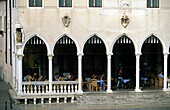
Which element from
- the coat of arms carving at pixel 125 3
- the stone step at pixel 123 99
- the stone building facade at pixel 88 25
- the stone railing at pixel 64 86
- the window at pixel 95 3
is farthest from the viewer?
the coat of arms carving at pixel 125 3

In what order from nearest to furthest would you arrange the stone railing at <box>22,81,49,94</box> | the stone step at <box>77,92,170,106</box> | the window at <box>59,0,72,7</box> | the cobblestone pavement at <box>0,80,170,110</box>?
1. the cobblestone pavement at <box>0,80,170,110</box>
2. the stone step at <box>77,92,170,106</box>
3. the stone railing at <box>22,81,49,94</box>
4. the window at <box>59,0,72,7</box>

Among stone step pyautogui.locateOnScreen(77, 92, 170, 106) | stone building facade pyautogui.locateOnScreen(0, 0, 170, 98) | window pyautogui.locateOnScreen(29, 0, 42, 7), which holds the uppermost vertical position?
window pyautogui.locateOnScreen(29, 0, 42, 7)

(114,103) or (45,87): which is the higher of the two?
(45,87)

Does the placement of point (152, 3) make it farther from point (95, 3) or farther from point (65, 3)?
point (65, 3)

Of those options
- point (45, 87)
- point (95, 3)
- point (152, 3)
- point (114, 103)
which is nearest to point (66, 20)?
point (95, 3)

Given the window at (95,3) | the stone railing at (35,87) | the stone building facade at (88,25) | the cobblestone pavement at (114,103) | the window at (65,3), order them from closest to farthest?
the cobblestone pavement at (114,103) → the stone railing at (35,87) → the stone building facade at (88,25) → the window at (65,3) → the window at (95,3)

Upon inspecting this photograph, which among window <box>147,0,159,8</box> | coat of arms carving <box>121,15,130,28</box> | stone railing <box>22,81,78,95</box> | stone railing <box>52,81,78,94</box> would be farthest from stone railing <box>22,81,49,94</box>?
window <box>147,0,159,8</box>

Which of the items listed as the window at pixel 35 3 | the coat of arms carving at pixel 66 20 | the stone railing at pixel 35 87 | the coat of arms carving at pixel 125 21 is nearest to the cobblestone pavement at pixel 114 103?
the stone railing at pixel 35 87

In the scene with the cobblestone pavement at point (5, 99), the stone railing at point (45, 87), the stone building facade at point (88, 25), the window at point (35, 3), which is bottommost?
the cobblestone pavement at point (5, 99)

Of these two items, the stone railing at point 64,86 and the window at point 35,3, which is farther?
the stone railing at point 64,86

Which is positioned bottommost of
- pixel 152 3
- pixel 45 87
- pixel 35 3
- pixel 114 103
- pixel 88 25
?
pixel 114 103

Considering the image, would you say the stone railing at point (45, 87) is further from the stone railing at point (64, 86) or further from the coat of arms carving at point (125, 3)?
the coat of arms carving at point (125, 3)

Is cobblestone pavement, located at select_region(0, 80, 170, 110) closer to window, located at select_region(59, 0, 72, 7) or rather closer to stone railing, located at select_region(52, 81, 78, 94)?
stone railing, located at select_region(52, 81, 78, 94)

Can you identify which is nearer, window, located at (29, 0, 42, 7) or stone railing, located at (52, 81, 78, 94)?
window, located at (29, 0, 42, 7)
